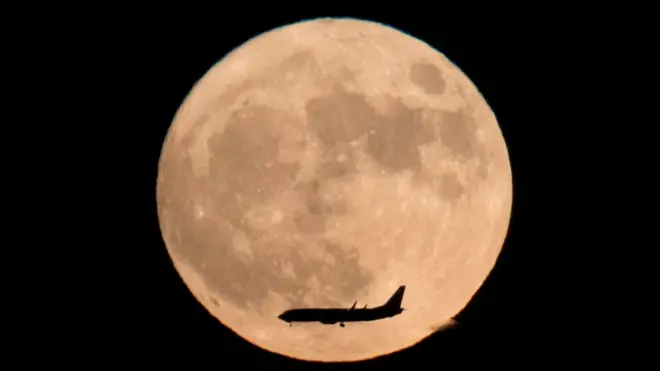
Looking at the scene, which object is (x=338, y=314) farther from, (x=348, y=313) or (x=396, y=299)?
(x=396, y=299)

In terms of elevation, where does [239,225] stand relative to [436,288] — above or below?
above

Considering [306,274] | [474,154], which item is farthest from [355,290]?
[474,154]

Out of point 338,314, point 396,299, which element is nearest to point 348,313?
point 338,314

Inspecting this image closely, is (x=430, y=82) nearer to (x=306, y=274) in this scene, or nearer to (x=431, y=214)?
(x=431, y=214)

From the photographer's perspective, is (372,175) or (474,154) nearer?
(372,175)
